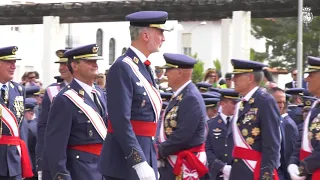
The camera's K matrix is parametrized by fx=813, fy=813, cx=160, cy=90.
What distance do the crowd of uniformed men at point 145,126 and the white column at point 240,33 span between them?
11.4 metres

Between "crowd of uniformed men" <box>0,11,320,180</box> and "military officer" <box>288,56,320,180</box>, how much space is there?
0.01 meters

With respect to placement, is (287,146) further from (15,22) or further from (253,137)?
(15,22)

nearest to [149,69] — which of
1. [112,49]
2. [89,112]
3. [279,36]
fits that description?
[89,112]

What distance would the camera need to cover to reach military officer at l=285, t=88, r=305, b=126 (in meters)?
12.4

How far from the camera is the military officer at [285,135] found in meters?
9.95

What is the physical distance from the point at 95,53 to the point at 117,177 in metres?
1.58

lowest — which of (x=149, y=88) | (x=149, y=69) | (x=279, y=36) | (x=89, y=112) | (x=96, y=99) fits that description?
(x=89, y=112)

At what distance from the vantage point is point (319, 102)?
324 inches

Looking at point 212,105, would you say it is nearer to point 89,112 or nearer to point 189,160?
point 189,160

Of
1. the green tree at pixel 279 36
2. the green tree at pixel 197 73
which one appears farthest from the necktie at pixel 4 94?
the green tree at pixel 279 36

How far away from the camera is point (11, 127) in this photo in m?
9.22

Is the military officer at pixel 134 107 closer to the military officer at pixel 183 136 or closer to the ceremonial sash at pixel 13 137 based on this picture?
the military officer at pixel 183 136

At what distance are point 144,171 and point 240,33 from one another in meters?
16.5

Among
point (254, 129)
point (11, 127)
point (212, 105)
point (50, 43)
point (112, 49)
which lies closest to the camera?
point (254, 129)
